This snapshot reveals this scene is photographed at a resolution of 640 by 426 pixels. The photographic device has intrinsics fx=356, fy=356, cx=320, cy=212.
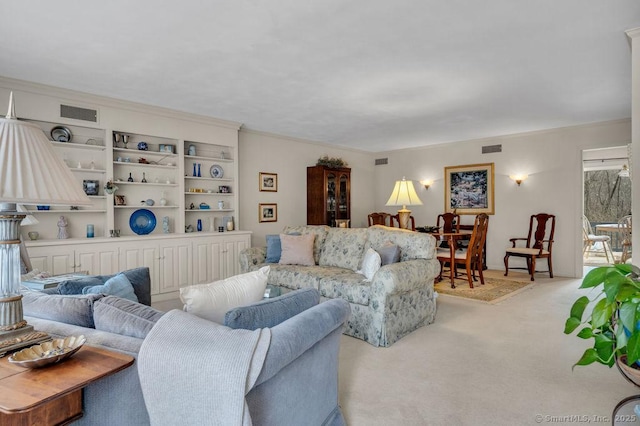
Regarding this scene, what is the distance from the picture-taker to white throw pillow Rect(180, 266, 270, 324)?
5.01ft

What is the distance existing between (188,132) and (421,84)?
3.19 m

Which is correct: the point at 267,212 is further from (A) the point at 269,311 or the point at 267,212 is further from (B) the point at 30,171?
(B) the point at 30,171

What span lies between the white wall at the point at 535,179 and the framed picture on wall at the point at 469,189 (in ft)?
0.36

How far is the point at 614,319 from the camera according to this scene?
160cm

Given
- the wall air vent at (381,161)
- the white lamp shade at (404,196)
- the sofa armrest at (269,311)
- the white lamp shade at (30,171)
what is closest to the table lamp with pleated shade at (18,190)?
the white lamp shade at (30,171)

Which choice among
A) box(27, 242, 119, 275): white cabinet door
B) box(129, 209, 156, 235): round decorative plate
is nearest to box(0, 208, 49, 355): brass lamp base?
box(27, 242, 119, 275): white cabinet door

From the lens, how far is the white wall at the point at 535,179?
229 inches

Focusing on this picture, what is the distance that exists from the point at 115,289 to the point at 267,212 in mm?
4490

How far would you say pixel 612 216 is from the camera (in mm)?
8539

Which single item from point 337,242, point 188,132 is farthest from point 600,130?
point 188,132

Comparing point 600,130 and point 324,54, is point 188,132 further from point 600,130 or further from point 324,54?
point 600,130

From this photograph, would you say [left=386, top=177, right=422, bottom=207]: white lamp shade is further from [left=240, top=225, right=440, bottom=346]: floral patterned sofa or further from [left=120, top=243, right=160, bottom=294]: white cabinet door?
[left=120, top=243, right=160, bottom=294]: white cabinet door

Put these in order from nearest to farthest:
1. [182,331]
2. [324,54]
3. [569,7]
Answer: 1. [182,331]
2. [569,7]
3. [324,54]

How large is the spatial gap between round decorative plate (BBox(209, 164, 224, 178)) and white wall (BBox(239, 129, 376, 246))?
404mm
